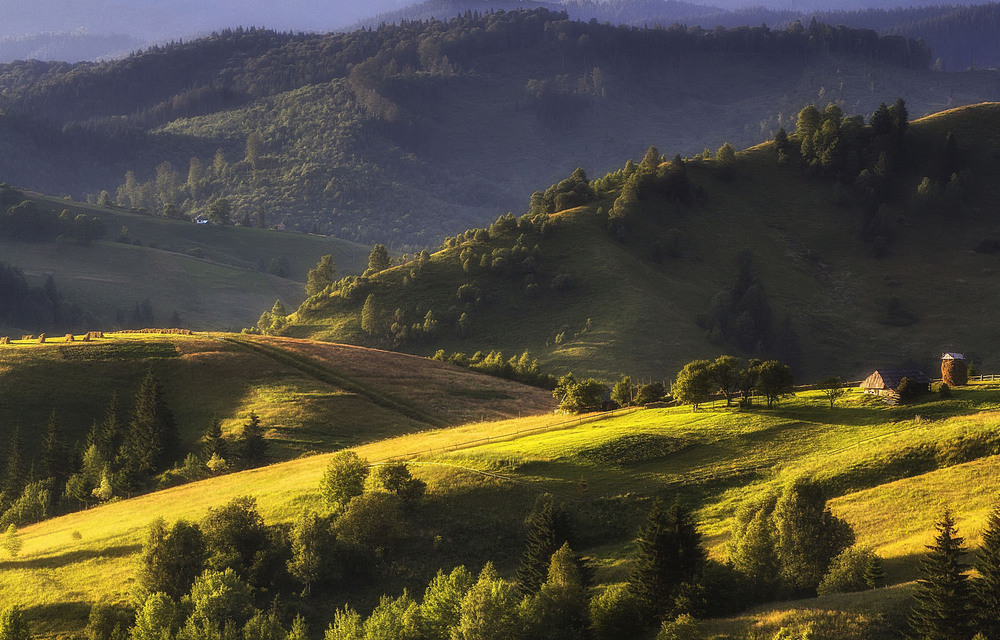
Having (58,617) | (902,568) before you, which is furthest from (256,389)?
(902,568)

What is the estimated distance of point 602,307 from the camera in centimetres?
18488

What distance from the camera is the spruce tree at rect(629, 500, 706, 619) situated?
48.8 metres

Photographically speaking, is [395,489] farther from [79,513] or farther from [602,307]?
[602,307]

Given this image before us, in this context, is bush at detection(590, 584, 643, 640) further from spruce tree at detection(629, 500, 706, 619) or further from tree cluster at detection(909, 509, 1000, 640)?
tree cluster at detection(909, 509, 1000, 640)

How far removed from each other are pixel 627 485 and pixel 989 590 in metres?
30.5

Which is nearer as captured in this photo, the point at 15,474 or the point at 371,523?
the point at 371,523

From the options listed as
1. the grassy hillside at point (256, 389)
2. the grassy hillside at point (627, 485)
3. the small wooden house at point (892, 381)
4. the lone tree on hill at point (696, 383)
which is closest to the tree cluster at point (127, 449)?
the grassy hillside at point (256, 389)

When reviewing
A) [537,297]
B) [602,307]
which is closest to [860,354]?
[602,307]

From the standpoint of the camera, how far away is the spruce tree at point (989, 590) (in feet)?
133

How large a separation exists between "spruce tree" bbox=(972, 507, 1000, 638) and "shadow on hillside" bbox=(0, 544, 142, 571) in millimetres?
57487

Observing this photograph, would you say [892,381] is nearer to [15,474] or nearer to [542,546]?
[542,546]

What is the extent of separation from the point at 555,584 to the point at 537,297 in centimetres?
14712

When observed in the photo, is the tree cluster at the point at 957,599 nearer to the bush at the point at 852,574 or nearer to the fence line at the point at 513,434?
the bush at the point at 852,574

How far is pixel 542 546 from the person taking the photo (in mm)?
55781
